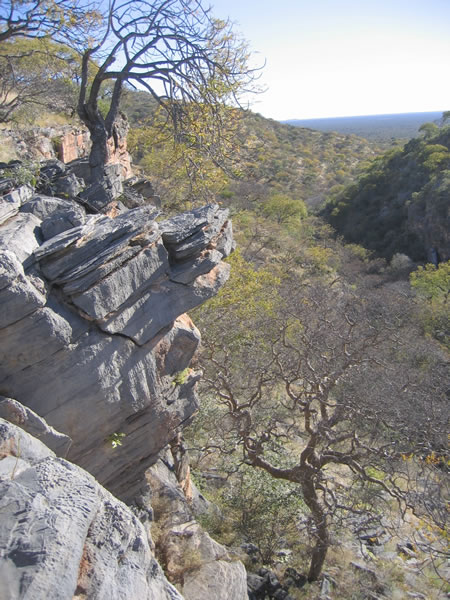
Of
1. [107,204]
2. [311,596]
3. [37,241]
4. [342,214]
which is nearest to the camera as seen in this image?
[37,241]

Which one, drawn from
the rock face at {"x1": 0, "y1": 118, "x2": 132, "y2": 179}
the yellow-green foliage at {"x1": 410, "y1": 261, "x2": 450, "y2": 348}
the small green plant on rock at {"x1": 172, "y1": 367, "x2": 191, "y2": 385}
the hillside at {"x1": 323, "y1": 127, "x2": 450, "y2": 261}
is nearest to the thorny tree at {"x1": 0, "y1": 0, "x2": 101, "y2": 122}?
the rock face at {"x1": 0, "y1": 118, "x2": 132, "y2": 179}

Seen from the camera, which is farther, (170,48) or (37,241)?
(170,48)

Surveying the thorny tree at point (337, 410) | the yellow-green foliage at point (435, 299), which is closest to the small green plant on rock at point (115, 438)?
the thorny tree at point (337, 410)

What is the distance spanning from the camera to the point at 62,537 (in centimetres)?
293

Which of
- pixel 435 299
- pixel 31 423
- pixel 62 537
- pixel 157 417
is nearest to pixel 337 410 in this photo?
pixel 157 417

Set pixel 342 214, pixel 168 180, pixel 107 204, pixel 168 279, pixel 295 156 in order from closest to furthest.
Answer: pixel 168 279
pixel 107 204
pixel 168 180
pixel 342 214
pixel 295 156

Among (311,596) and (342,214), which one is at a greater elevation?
(342,214)

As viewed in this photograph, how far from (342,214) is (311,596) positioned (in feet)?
127

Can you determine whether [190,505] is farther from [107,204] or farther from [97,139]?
[97,139]

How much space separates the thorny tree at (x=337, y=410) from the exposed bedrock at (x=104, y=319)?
3.23 m

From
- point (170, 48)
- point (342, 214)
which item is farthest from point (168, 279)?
point (342, 214)

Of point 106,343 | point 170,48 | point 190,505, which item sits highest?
point 170,48

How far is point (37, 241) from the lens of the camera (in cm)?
499

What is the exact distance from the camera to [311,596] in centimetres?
750
